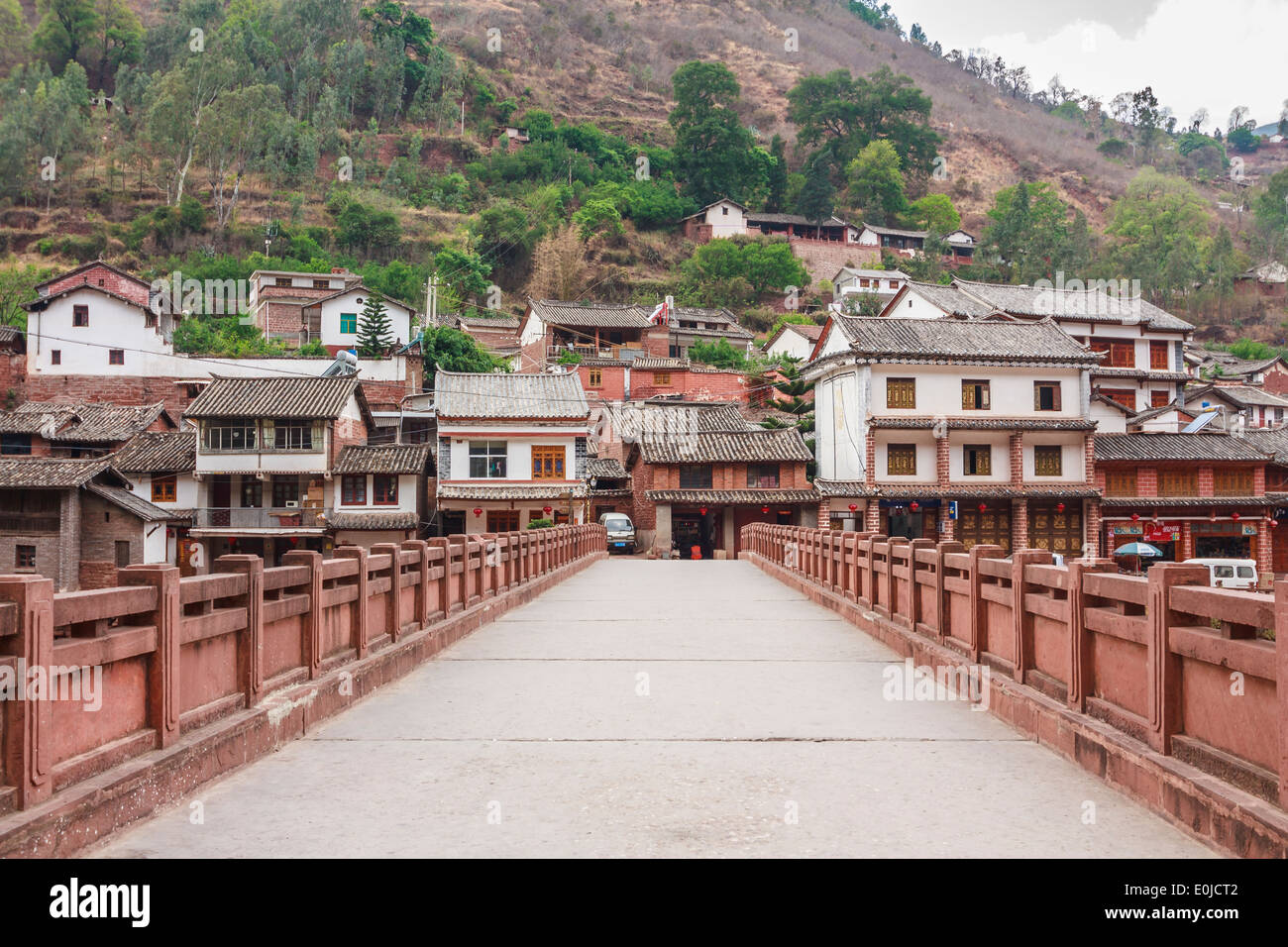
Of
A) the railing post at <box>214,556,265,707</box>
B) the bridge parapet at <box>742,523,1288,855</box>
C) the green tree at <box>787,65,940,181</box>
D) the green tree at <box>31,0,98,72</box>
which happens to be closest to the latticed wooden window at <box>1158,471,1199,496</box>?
the bridge parapet at <box>742,523,1288,855</box>

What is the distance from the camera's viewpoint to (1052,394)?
139 ft

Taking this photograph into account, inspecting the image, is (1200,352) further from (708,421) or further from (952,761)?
(952,761)

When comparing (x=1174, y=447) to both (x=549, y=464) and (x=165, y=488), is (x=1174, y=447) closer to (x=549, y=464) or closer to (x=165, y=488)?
(x=549, y=464)

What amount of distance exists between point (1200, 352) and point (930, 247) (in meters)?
26.0

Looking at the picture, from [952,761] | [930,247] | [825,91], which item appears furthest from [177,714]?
[825,91]

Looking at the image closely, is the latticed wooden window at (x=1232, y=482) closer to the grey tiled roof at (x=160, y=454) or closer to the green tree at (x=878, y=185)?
the grey tiled roof at (x=160, y=454)

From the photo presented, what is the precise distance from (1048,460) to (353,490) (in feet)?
96.4

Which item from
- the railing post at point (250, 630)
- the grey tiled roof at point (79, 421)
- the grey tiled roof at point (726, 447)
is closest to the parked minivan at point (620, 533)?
the grey tiled roof at point (726, 447)

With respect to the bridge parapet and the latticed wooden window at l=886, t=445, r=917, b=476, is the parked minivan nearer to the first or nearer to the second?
the latticed wooden window at l=886, t=445, r=917, b=476

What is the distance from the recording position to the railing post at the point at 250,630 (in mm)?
6668

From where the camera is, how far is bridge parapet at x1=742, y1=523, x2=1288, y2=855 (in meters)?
4.66

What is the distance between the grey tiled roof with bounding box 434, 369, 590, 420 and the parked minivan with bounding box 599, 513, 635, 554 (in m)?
4.87

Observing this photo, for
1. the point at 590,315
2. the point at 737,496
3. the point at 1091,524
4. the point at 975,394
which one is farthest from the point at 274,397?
the point at 1091,524

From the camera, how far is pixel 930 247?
9062 cm
